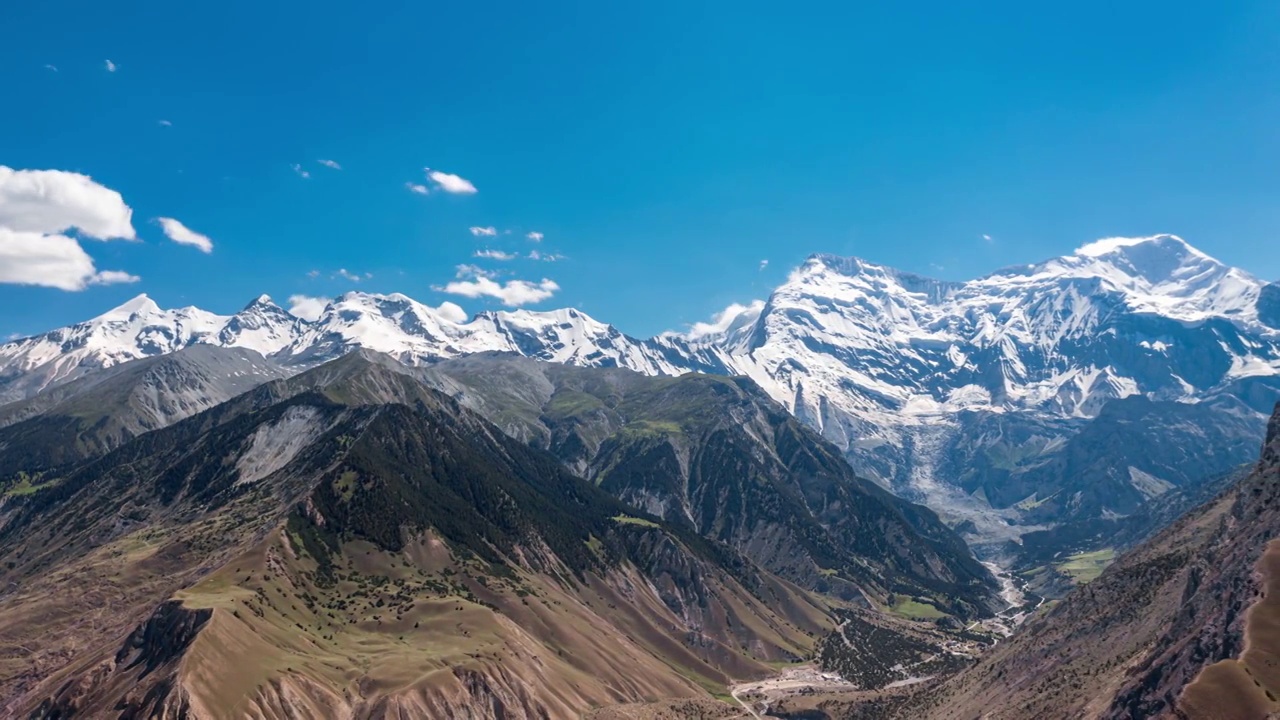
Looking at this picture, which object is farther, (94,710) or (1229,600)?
(94,710)

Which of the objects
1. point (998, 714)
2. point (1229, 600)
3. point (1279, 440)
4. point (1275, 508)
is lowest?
point (998, 714)

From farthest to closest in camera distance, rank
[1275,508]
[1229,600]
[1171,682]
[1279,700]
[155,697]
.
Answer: [155,697] → [1275,508] → [1229,600] → [1171,682] → [1279,700]

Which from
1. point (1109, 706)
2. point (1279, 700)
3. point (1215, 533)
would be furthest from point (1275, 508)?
point (1279, 700)

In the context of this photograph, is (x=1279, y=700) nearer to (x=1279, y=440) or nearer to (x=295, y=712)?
(x=1279, y=440)

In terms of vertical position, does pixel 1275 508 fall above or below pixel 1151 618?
above

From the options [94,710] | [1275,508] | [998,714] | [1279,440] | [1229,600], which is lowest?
[998,714]

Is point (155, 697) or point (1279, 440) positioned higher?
point (1279, 440)

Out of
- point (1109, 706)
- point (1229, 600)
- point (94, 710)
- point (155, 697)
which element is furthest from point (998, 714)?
point (94, 710)

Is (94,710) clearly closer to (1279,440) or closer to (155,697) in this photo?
(155,697)

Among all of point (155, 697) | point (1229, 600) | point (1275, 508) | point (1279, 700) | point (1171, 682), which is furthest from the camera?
point (155, 697)
